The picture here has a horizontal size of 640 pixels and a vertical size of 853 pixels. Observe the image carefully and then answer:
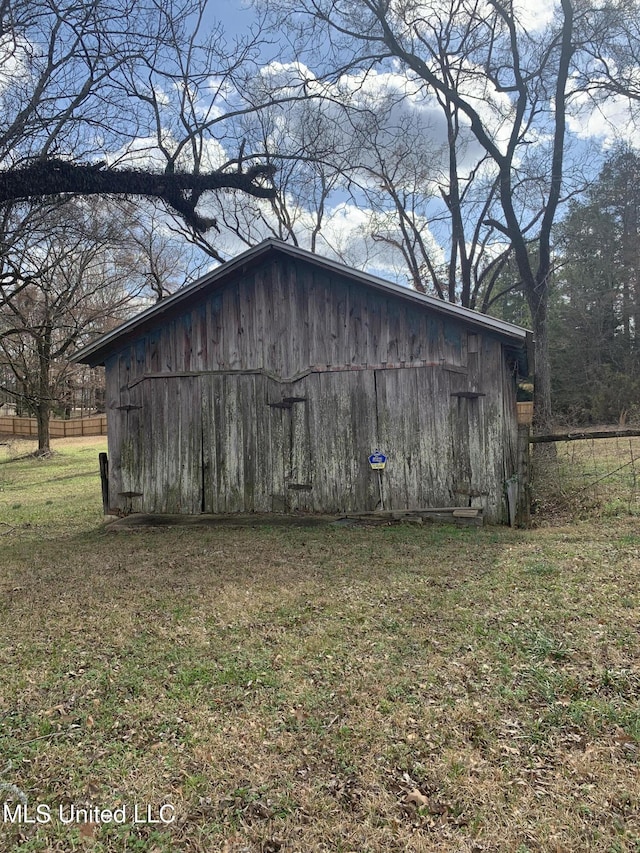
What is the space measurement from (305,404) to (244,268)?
2.60 m

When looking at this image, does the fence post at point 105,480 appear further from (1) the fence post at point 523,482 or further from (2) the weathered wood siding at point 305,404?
(1) the fence post at point 523,482

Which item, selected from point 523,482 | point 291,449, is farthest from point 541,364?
point 291,449

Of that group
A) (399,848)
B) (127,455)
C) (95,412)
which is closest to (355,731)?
(399,848)

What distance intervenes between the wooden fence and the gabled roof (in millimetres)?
35210

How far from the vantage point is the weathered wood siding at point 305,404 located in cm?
859

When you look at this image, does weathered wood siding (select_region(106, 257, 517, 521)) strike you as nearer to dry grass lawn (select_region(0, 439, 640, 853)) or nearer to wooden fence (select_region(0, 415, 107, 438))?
dry grass lawn (select_region(0, 439, 640, 853))

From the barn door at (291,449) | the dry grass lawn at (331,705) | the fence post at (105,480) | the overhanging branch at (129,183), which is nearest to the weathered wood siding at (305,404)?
the barn door at (291,449)

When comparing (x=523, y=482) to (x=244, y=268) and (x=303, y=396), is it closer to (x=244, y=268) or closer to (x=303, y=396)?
(x=303, y=396)

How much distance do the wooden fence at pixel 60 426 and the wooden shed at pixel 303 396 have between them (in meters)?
35.3

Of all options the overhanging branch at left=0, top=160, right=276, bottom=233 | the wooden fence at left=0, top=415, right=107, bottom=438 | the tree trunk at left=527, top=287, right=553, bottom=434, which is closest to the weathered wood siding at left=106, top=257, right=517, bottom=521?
the overhanging branch at left=0, top=160, right=276, bottom=233

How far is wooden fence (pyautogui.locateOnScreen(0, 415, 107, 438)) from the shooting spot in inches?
1708

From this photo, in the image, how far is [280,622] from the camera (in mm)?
4812

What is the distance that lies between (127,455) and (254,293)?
375 cm

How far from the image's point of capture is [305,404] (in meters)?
9.16
